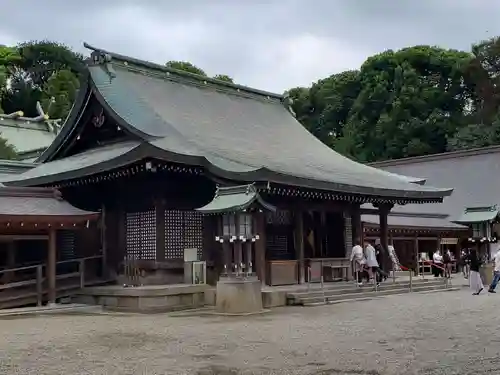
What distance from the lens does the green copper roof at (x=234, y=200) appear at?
13.9m

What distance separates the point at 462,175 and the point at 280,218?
2365 cm

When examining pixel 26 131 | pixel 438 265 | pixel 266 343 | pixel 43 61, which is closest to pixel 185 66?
pixel 43 61

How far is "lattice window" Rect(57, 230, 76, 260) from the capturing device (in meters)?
18.2

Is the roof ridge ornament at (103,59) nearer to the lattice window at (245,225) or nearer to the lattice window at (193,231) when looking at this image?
the lattice window at (193,231)

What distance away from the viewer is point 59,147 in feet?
65.1

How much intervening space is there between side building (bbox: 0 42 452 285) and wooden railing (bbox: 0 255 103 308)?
0.82 metres

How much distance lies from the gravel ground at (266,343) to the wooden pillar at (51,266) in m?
2.27

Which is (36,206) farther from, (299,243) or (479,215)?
(479,215)

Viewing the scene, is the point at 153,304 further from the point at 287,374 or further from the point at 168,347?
the point at 287,374

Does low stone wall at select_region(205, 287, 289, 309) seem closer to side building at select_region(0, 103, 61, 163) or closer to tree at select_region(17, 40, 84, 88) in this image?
side building at select_region(0, 103, 61, 163)

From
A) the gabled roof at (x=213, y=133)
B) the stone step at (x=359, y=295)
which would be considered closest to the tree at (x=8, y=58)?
the gabled roof at (x=213, y=133)

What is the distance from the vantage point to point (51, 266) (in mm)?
15547

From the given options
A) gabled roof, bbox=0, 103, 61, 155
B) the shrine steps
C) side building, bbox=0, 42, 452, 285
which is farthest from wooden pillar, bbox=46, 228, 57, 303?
gabled roof, bbox=0, 103, 61, 155

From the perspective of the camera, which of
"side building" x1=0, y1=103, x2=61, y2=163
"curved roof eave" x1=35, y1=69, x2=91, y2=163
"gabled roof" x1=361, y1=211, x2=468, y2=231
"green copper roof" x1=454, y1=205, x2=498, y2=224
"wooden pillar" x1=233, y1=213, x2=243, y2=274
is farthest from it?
"side building" x1=0, y1=103, x2=61, y2=163
